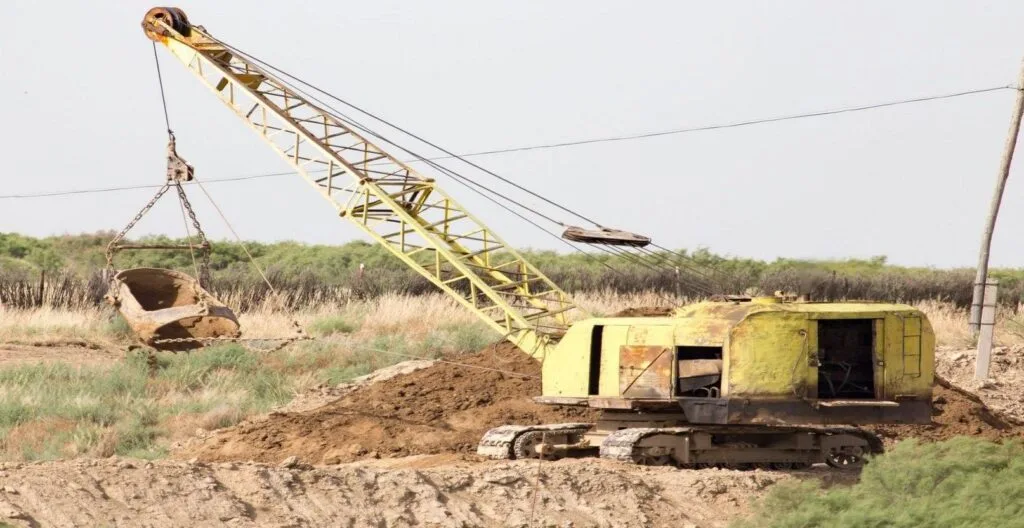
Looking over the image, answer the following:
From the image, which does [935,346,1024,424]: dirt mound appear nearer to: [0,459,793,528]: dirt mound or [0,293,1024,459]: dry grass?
[0,293,1024,459]: dry grass

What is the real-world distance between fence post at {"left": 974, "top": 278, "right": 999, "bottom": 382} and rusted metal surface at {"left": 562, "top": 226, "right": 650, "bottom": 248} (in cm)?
672

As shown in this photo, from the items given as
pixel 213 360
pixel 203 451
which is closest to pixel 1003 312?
pixel 213 360

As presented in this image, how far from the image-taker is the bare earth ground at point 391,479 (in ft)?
37.3

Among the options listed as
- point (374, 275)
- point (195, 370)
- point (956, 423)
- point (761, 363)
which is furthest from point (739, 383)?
point (374, 275)

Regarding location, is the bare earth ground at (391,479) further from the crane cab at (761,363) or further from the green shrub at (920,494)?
the green shrub at (920,494)

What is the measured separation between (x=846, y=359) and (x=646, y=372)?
226cm

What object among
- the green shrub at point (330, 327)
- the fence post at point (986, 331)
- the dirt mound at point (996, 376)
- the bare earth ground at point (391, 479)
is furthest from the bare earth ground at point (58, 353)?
the fence post at point (986, 331)

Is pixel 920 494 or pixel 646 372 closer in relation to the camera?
pixel 920 494

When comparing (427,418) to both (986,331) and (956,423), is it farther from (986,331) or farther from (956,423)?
(986,331)

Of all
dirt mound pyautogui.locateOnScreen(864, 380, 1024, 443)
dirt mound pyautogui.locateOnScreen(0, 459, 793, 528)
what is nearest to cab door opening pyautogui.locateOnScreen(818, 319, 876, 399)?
dirt mound pyautogui.locateOnScreen(0, 459, 793, 528)

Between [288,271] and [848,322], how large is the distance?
28687 millimetres

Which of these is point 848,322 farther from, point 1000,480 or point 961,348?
point 961,348

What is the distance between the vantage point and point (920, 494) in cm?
1306

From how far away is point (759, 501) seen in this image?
46.4 ft
